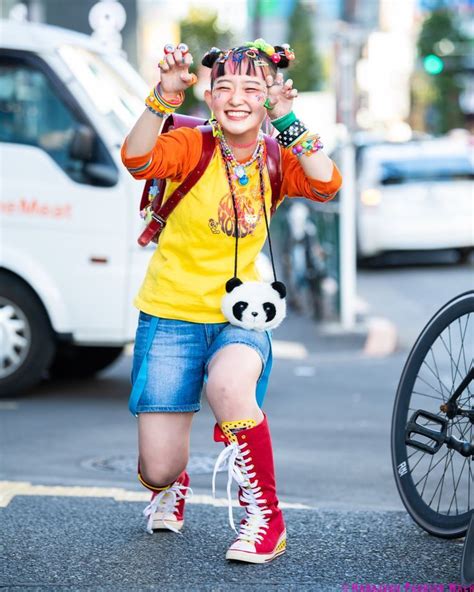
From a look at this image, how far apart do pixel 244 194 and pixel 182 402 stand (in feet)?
2.33

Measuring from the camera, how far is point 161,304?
4.30m

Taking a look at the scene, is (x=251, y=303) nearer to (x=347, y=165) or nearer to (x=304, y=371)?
(x=304, y=371)

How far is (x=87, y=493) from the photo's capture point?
212 inches

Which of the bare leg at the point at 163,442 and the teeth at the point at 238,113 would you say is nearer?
the teeth at the point at 238,113

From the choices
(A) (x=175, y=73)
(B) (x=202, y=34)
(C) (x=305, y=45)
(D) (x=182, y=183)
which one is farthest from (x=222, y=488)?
(C) (x=305, y=45)

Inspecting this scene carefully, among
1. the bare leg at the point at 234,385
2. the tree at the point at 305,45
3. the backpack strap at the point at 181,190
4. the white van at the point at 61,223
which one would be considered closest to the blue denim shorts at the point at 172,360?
the bare leg at the point at 234,385

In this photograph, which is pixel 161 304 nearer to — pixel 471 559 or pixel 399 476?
pixel 399 476

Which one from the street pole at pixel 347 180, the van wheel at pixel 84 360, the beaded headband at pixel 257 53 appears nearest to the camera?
the beaded headband at pixel 257 53

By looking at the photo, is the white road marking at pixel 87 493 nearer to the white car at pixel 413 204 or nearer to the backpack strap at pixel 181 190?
the backpack strap at pixel 181 190

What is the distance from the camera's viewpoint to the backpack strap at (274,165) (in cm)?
433

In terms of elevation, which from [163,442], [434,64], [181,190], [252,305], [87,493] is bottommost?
[87,493]

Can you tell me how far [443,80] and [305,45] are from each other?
42.8 meters

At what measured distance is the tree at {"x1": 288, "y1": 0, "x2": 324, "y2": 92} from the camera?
296 feet

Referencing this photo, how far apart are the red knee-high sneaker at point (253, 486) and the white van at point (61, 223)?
4084 millimetres
